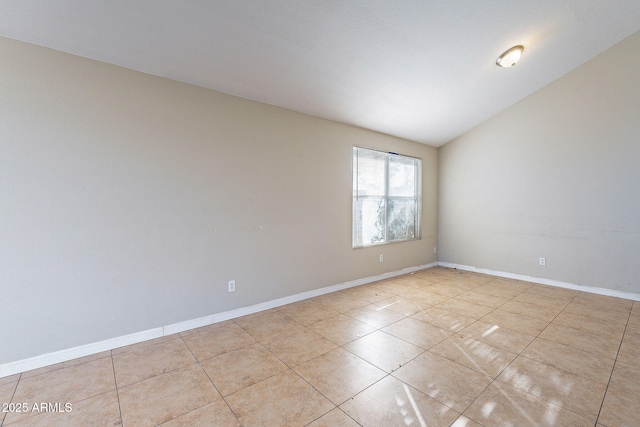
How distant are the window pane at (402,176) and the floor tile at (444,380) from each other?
10.0 feet

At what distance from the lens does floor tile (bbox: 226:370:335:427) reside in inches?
62.0

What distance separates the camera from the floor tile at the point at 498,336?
7.85ft

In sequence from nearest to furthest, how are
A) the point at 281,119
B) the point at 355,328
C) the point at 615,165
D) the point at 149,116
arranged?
the point at 149,116 < the point at 355,328 < the point at 281,119 < the point at 615,165

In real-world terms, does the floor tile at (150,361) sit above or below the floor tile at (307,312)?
below

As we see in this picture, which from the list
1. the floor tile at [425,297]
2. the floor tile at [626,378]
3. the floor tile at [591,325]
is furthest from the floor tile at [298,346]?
the floor tile at [591,325]

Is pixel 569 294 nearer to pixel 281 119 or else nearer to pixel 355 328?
pixel 355 328

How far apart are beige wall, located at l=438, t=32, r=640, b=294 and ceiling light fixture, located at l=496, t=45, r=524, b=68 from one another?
4.73 ft

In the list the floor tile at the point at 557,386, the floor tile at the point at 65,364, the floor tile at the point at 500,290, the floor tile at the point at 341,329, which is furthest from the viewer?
the floor tile at the point at 500,290

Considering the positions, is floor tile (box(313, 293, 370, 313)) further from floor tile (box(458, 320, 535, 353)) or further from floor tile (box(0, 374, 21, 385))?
floor tile (box(0, 374, 21, 385))

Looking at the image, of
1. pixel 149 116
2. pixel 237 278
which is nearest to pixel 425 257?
pixel 237 278

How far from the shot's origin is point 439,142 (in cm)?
534

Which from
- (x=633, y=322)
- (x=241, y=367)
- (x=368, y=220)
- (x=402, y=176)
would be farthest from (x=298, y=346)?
(x=402, y=176)

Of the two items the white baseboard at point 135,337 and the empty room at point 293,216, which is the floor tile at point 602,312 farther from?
the white baseboard at point 135,337

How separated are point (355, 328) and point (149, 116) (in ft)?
9.36
